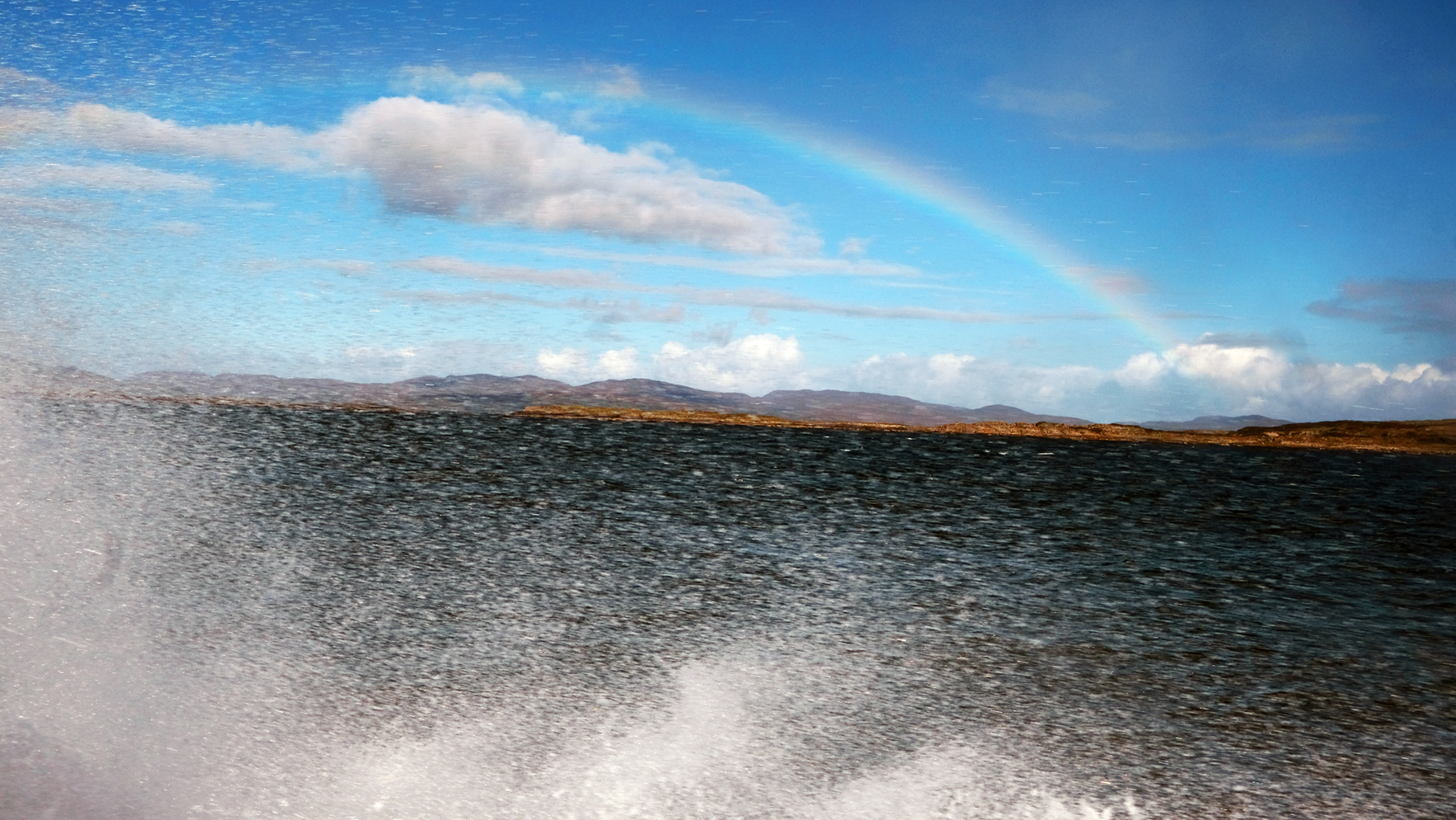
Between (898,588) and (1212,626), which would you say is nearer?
(1212,626)

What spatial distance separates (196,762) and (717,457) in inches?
4339

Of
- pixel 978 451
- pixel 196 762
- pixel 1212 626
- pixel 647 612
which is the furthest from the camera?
pixel 978 451

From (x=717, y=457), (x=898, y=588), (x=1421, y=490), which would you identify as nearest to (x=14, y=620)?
(x=898, y=588)

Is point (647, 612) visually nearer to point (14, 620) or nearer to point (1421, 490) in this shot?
point (14, 620)

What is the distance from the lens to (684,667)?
20.1 metres

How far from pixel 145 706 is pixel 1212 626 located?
87.8 ft

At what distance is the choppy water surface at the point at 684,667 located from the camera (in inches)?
510

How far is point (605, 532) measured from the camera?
44.2 metres

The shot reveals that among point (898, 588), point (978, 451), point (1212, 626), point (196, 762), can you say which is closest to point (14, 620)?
point (196, 762)

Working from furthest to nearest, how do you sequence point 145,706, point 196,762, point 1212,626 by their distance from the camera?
point 1212,626, point 145,706, point 196,762

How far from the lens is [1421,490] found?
11231cm

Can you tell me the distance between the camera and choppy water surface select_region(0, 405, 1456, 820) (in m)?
12.9

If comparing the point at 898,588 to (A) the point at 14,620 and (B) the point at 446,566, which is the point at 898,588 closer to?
(B) the point at 446,566

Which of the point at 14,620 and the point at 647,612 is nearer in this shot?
the point at 14,620
